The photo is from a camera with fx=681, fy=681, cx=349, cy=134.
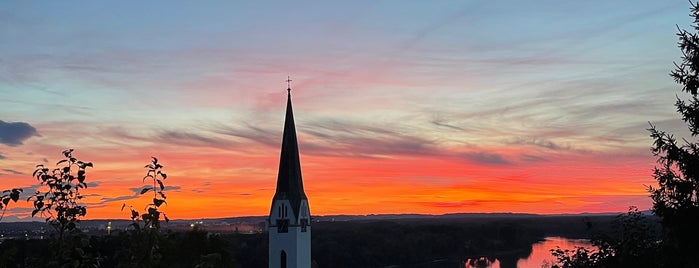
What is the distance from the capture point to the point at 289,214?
32250 mm

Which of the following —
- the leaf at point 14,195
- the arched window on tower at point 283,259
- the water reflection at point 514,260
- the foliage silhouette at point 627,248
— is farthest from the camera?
the water reflection at point 514,260

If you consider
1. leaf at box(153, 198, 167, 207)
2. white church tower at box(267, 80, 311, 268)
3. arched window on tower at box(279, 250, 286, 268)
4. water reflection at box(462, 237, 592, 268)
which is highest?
white church tower at box(267, 80, 311, 268)

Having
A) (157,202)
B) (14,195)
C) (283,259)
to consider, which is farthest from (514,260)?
(14,195)

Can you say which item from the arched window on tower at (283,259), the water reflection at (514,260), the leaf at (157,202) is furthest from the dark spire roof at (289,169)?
the water reflection at (514,260)

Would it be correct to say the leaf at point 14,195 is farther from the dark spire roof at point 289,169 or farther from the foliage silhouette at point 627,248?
the dark spire roof at point 289,169

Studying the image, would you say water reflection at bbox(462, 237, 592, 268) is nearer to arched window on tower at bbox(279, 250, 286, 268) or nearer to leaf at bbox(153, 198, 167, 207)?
arched window on tower at bbox(279, 250, 286, 268)

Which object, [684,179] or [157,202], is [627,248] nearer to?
[684,179]

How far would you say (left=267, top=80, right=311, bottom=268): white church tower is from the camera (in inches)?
1265

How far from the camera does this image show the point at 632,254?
31.6 ft

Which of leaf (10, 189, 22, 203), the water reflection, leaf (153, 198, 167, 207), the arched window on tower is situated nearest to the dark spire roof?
the arched window on tower

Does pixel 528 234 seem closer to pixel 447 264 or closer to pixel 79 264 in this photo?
pixel 447 264

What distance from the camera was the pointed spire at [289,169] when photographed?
32.8 m

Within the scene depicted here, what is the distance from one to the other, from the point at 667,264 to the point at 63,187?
7.92 m

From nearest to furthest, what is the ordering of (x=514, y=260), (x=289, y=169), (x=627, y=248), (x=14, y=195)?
(x=14, y=195), (x=627, y=248), (x=289, y=169), (x=514, y=260)
